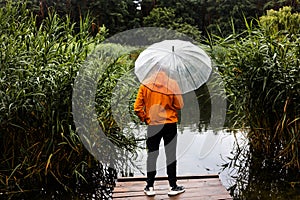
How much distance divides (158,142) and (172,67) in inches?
22.9

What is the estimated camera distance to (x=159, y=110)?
279cm

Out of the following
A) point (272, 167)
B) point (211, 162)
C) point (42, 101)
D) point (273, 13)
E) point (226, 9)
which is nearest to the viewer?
point (42, 101)

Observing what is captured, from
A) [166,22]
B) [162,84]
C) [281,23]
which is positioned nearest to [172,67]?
[162,84]

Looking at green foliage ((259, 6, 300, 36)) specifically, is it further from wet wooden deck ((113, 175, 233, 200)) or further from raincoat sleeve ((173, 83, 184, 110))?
wet wooden deck ((113, 175, 233, 200))

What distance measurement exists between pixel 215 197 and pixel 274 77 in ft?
4.81

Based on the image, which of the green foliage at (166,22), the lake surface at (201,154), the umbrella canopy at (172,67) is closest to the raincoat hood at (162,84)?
the umbrella canopy at (172,67)

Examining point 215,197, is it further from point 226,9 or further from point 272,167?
point 226,9

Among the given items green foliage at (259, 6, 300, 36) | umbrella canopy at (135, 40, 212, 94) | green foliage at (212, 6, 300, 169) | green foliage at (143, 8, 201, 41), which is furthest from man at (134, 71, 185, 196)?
green foliage at (143, 8, 201, 41)

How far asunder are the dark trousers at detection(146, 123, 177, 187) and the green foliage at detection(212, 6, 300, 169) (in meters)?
1.22

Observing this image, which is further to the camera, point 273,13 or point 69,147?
point 273,13

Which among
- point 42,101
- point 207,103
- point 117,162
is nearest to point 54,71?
point 42,101

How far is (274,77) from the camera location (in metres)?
3.73

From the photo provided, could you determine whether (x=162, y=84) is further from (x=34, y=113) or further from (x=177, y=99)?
(x=34, y=113)

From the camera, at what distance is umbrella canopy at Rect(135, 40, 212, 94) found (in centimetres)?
282
